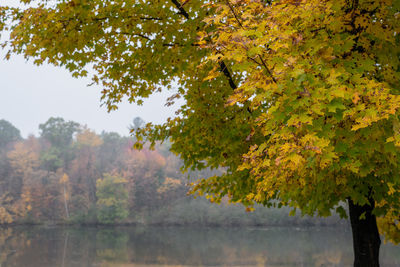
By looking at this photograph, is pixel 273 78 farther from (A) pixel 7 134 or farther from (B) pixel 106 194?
(A) pixel 7 134

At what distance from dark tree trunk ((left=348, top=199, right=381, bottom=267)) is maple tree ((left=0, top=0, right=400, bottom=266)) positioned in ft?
0.07

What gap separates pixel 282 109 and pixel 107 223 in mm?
59609

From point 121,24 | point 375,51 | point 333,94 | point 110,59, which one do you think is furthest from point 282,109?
point 110,59

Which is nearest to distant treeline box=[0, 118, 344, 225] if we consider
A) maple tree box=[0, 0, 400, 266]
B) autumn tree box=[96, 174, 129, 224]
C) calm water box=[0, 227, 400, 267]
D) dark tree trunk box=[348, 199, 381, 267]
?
autumn tree box=[96, 174, 129, 224]

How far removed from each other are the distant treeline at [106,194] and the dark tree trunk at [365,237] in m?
46.4

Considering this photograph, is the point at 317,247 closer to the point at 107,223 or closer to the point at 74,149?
the point at 107,223

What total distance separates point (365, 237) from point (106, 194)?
185ft

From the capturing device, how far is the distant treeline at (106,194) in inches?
2285

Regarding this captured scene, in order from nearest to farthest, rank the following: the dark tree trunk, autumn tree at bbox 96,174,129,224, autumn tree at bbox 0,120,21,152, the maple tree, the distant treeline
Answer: the maple tree
the dark tree trunk
the distant treeline
autumn tree at bbox 96,174,129,224
autumn tree at bbox 0,120,21,152

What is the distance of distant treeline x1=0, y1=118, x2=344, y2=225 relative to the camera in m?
58.0

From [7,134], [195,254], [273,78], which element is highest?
[7,134]

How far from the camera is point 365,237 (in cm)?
816

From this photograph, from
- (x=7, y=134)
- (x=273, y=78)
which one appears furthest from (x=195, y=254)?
(x=7, y=134)

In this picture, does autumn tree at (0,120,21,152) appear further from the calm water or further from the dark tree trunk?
the dark tree trunk
